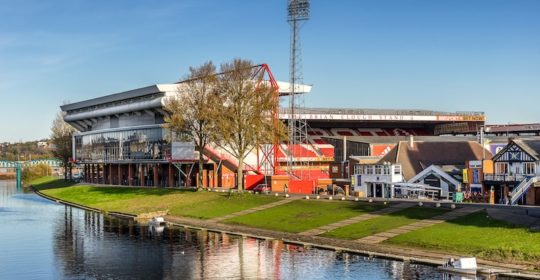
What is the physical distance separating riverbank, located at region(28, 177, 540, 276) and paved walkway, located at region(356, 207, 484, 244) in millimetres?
1030

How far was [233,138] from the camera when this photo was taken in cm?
11750

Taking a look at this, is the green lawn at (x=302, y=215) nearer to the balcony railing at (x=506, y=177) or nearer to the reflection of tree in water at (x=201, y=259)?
the reflection of tree in water at (x=201, y=259)

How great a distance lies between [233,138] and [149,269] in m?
57.8

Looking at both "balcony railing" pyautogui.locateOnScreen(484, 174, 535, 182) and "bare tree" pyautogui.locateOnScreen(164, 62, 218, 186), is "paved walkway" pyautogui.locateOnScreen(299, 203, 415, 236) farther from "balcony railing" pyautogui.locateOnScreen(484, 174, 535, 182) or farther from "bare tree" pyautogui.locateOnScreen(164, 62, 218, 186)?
"bare tree" pyautogui.locateOnScreen(164, 62, 218, 186)

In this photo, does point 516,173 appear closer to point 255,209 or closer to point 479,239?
point 255,209

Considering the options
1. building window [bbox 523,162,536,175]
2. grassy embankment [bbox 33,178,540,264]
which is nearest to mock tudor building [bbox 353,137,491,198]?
building window [bbox 523,162,536,175]

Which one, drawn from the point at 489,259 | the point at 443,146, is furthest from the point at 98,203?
the point at 489,259

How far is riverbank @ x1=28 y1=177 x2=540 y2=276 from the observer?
197ft

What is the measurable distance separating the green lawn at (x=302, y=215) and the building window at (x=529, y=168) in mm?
22535

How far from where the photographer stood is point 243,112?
117 m

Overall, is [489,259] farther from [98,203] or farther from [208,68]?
[98,203]

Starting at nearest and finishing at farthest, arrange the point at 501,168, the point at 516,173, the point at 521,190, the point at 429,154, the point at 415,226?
1. the point at 415,226
2. the point at 521,190
3. the point at 516,173
4. the point at 501,168
5. the point at 429,154

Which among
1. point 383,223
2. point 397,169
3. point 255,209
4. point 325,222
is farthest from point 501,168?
point 255,209

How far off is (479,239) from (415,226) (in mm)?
9892
